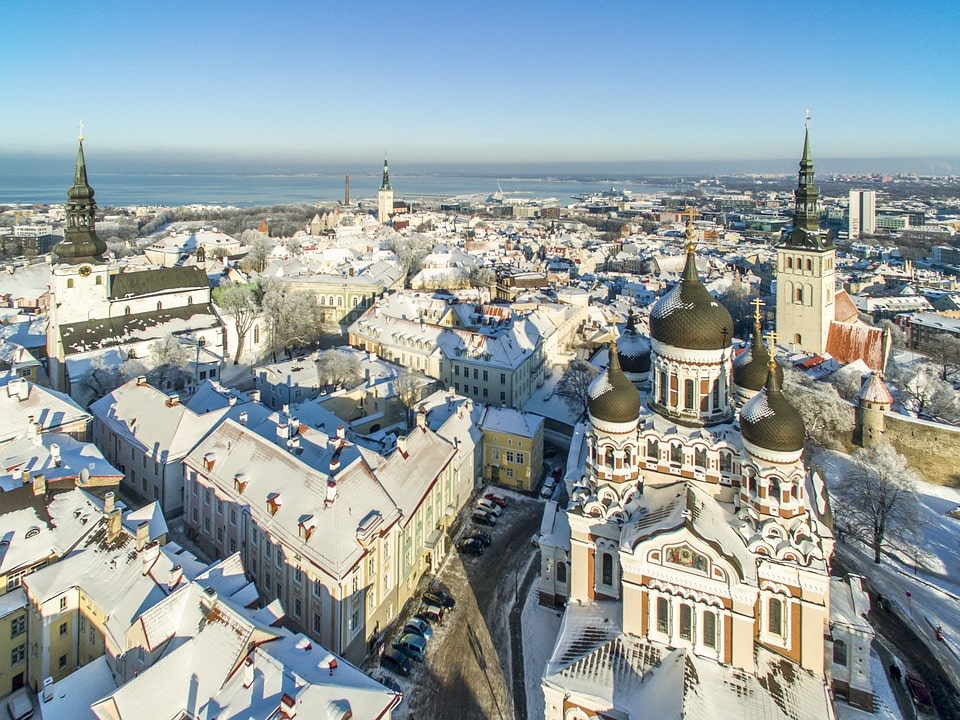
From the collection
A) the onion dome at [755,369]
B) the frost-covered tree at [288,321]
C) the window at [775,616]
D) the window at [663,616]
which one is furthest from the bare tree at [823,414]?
the frost-covered tree at [288,321]

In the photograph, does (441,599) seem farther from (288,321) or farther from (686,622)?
(288,321)

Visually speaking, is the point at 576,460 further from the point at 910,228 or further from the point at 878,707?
the point at 910,228

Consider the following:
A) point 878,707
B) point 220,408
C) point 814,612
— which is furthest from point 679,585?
point 220,408

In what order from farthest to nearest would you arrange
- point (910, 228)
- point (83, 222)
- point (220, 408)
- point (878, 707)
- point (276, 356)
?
point (910, 228)
point (276, 356)
point (83, 222)
point (220, 408)
point (878, 707)

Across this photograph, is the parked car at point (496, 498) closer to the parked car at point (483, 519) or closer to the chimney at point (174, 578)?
the parked car at point (483, 519)

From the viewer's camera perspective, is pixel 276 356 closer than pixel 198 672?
No
